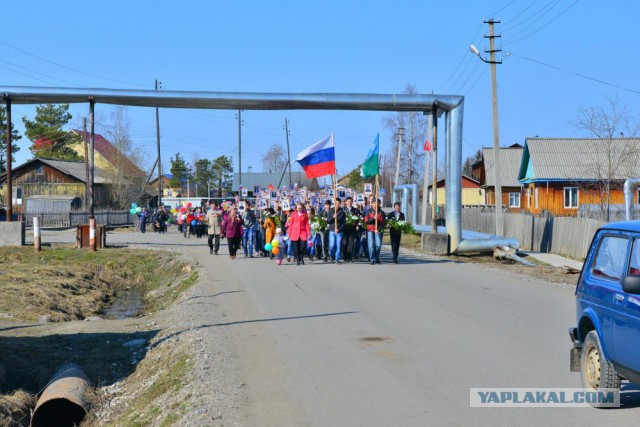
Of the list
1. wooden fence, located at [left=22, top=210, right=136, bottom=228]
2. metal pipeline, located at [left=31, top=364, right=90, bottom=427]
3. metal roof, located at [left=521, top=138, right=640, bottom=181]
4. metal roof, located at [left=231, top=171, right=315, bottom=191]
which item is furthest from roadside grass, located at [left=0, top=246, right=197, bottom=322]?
metal roof, located at [left=231, top=171, right=315, bottom=191]

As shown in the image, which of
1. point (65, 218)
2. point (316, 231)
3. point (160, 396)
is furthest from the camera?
point (65, 218)

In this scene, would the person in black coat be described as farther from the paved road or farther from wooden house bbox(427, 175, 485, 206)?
wooden house bbox(427, 175, 485, 206)

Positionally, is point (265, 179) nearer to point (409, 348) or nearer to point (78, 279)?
point (78, 279)

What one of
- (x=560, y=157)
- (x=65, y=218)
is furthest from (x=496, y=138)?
(x=65, y=218)

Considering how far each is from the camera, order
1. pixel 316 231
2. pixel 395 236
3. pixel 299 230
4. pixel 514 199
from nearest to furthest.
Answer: pixel 299 230 < pixel 395 236 < pixel 316 231 < pixel 514 199

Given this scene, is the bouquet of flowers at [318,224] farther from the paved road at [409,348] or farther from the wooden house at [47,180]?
the wooden house at [47,180]

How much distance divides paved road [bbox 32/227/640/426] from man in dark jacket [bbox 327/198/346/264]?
15.6ft

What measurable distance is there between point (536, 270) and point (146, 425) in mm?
16577

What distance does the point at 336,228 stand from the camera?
22.3 m

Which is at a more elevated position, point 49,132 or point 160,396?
point 49,132

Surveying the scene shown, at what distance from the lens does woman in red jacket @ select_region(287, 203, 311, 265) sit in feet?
73.0

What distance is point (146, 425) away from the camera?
24.2ft

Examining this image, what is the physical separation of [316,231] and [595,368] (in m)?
17.3

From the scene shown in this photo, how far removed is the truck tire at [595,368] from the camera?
648cm
